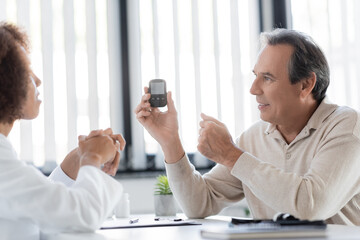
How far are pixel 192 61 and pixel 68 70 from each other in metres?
→ 0.86

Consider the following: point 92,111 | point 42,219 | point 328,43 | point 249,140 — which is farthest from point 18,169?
point 328,43

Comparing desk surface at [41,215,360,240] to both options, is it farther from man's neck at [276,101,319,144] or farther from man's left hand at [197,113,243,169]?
man's neck at [276,101,319,144]

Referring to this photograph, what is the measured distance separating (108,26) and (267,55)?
1.92 meters

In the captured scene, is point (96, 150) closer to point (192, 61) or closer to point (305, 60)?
point (305, 60)

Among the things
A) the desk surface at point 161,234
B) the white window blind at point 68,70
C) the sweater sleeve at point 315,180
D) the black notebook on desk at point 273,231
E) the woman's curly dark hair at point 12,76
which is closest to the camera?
the black notebook on desk at point 273,231

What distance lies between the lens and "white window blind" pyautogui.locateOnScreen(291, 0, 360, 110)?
157 inches

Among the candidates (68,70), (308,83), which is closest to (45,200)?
(308,83)

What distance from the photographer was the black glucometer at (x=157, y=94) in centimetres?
223

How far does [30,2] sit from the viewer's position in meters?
3.92

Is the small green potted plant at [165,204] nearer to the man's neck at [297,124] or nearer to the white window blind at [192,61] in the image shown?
the man's neck at [297,124]

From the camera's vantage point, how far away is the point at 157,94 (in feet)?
7.32

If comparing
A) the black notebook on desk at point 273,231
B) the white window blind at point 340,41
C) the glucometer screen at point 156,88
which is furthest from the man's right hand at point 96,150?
the white window blind at point 340,41

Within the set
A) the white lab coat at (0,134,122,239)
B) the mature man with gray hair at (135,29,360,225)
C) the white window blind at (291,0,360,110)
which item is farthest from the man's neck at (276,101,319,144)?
the white window blind at (291,0,360,110)

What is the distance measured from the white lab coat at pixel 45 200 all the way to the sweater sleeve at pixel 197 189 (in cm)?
78
